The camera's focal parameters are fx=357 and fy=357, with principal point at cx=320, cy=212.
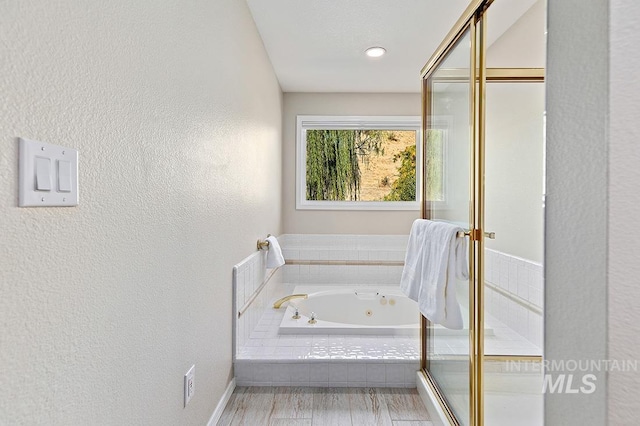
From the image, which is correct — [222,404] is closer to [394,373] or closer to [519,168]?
[394,373]

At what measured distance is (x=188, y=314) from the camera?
1408 millimetres

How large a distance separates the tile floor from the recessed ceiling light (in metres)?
2.46

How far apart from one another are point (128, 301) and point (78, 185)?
365 millimetres

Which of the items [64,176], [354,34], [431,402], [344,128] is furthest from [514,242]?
[344,128]

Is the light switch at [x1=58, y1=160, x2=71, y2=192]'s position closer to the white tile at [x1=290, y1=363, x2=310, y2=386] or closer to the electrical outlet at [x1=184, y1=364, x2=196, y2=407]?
the electrical outlet at [x1=184, y1=364, x2=196, y2=407]

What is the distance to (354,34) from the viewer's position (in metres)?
2.59

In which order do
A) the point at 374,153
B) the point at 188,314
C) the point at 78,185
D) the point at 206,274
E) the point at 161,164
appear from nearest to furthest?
the point at 78,185 < the point at 161,164 < the point at 188,314 < the point at 206,274 < the point at 374,153

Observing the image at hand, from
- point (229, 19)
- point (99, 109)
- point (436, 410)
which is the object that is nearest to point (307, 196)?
point (229, 19)

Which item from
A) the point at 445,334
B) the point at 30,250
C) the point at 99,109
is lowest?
the point at 445,334

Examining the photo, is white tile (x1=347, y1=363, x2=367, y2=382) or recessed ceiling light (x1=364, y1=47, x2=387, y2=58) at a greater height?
recessed ceiling light (x1=364, y1=47, x2=387, y2=58)

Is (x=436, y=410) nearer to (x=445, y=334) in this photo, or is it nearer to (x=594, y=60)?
(x=445, y=334)

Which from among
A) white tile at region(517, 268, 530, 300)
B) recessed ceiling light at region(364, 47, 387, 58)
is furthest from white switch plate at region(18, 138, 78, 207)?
recessed ceiling light at region(364, 47, 387, 58)

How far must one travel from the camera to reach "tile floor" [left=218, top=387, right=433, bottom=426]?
1867 mm

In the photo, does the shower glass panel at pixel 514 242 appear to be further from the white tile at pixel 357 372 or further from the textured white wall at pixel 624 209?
the textured white wall at pixel 624 209
